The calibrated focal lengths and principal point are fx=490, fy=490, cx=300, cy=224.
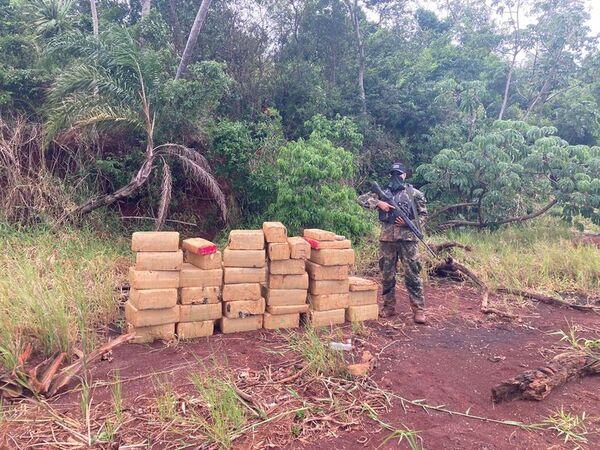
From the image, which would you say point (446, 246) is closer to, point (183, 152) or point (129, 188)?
point (183, 152)

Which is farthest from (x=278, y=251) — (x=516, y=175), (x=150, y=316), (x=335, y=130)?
(x=516, y=175)

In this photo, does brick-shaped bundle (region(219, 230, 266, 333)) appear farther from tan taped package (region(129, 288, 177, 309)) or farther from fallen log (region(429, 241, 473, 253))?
fallen log (region(429, 241, 473, 253))

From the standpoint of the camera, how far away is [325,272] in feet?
17.3

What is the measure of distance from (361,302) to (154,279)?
7.52 feet

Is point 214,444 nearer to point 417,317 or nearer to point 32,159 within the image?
point 417,317

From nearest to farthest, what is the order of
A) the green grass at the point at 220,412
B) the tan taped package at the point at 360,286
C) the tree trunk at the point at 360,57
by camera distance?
the green grass at the point at 220,412, the tan taped package at the point at 360,286, the tree trunk at the point at 360,57

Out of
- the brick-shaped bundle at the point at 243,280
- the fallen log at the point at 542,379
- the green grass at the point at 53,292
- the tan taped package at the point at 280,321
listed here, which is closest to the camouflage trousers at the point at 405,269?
the tan taped package at the point at 280,321

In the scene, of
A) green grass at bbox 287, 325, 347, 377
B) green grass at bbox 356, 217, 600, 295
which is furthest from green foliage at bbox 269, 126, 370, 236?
green grass at bbox 287, 325, 347, 377

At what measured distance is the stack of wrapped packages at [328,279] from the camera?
523cm

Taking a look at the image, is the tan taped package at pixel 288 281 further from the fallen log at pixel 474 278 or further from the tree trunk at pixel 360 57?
the tree trunk at pixel 360 57

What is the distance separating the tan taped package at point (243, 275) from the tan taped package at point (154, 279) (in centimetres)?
50

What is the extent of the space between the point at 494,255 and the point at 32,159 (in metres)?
8.85

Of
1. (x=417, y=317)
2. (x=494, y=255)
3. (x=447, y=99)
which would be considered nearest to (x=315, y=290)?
(x=417, y=317)

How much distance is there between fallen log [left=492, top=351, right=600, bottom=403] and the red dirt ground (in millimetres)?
67
